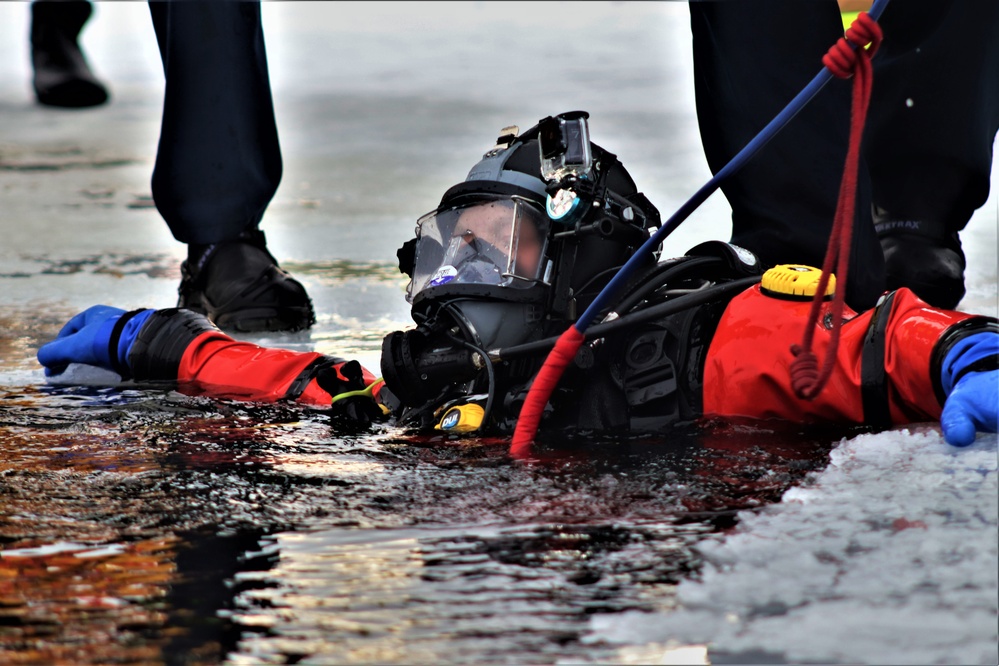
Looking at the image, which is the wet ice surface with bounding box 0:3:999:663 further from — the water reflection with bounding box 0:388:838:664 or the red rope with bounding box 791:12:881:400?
the red rope with bounding box 791:12:881:400

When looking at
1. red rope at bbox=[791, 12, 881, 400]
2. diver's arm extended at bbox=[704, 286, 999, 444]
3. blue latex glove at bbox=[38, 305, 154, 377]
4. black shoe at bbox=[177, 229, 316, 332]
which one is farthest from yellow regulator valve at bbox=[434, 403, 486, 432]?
black shoe at bbox=[177, 229, 316, 332]

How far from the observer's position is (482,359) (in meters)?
2.53

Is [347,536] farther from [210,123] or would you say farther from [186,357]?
[210,123]

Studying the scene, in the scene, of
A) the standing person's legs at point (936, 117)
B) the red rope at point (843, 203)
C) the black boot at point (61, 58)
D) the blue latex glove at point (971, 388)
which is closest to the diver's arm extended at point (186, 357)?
the red rope at point (843, 203)

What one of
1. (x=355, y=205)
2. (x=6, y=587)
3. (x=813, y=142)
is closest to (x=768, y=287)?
(x=813, y=142)

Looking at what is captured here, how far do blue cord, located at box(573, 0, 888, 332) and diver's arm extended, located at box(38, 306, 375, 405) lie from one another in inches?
38.3

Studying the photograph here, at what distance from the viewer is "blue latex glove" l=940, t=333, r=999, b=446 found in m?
2.00

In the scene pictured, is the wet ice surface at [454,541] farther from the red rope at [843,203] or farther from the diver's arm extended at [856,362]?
the red rope at [843,203]

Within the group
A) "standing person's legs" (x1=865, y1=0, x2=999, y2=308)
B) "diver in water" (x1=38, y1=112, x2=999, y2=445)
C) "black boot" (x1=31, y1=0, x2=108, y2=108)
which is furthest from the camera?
"black boot" (x1=31, y1=0, x2=108, y2=108)

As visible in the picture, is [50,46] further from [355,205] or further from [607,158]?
[607,158]

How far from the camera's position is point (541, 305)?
2.57m

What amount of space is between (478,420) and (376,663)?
1072mm

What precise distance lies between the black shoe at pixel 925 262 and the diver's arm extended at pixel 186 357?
5.08ft

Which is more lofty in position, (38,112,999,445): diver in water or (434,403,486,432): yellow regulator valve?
(38,112,999,445): diver in water
